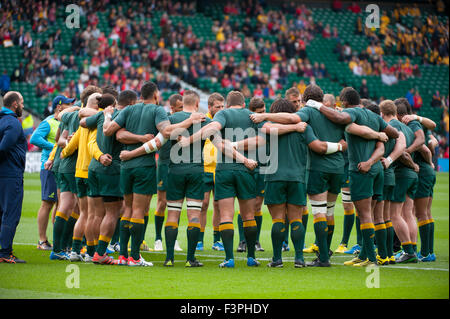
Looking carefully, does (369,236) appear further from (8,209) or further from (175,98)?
(8,209)

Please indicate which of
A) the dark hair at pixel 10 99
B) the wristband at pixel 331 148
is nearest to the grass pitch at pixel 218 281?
the wristband at pixel 331 148

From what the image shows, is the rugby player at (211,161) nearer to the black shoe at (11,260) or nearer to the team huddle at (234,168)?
the team huddle at (234,168)

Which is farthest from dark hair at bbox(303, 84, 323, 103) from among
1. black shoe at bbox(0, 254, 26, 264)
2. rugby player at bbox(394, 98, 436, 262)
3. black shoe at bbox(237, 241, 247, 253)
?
black shoe at bbox(0, 254, 26, 264)

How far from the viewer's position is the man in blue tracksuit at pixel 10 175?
9117 mm

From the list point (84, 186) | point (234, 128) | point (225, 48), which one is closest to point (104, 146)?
point (84, 186)

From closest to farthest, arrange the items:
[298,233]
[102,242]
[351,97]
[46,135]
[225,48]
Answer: [298,233] < [102,242] < [351,97] < [46,135] < [225,48]

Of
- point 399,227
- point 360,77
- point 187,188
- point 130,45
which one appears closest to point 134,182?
point 187,188

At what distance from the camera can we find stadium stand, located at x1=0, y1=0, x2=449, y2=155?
2955cm

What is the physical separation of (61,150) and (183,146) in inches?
90.5

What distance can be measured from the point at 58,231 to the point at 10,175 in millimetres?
1089

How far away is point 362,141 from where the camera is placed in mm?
9102

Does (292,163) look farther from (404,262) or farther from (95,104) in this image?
(95,104)

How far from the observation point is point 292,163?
28.8 ft

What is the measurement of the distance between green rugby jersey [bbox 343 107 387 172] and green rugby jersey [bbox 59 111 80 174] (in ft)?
12.8
